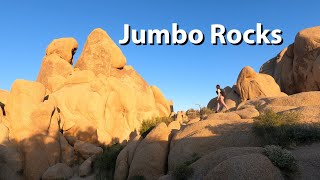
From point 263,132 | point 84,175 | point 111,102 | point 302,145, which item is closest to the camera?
point 302,145

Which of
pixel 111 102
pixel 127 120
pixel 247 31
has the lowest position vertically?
pixel 127 120

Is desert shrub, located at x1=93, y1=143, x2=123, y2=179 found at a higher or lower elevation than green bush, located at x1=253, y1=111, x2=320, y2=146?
lower

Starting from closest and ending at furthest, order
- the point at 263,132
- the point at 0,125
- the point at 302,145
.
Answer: the point at 302,145 < the point at 263,132 < the point at 0,125

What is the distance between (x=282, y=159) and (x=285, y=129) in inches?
140

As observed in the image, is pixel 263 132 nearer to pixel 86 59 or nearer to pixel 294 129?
pixel 294 129

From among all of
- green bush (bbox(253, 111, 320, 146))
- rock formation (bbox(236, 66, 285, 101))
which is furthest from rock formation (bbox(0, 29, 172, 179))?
green bush (bbox(253, 111, 320, 146))

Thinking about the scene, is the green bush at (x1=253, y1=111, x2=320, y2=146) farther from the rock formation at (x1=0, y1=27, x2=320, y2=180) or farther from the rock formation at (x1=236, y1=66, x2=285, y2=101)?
the rock formation at (x1=236, y1=66, x2=285, y2=101)

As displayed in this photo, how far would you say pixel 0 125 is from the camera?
85.6 ft

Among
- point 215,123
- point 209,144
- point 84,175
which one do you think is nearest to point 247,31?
point 215,123

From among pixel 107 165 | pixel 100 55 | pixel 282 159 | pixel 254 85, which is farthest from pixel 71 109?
pixel 282 159

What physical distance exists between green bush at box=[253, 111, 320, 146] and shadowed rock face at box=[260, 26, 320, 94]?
22.2 meters

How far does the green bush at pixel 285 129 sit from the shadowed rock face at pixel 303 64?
22229 mm

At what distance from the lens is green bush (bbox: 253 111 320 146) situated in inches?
485

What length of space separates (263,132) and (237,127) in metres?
1.46
